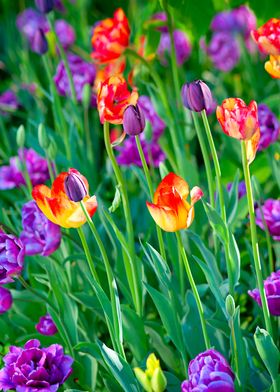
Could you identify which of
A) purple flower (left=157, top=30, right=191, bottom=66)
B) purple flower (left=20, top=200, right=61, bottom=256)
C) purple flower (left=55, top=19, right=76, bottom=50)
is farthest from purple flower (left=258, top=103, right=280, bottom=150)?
purple flower (left=55, top=19, right=76, bottom=50)

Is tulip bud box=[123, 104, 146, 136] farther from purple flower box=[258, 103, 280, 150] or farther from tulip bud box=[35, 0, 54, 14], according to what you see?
tulip bud box=[35, 0, 54, 14]

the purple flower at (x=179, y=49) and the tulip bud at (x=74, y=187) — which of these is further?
the purple flower at (x=179, y=49)

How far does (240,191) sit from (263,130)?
0.11 meters

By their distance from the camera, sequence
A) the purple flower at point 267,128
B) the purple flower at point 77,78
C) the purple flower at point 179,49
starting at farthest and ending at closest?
the purple flower at point 179,49 → the purple flower at point 77,78 → the purple flower at point 267,128

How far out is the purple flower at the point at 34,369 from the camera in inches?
39.0

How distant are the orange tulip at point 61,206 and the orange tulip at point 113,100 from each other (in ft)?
0.31

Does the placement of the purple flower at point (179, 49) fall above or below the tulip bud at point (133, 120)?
above

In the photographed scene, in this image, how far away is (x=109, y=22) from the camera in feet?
4.71

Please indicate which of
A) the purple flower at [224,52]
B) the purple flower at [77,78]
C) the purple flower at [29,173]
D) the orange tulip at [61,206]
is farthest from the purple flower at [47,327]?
the purple flower at [224,52]

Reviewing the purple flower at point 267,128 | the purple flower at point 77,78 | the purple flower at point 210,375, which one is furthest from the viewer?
the purple flower at point 77,78

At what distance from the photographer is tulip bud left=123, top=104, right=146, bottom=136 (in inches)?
37.2

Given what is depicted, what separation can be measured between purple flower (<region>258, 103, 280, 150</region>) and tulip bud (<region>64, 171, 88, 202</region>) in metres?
0.49

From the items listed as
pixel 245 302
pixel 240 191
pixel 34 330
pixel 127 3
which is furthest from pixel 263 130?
pixel 127 3

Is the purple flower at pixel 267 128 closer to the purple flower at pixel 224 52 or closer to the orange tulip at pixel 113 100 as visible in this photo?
the orange tulip at pixel 113 100
